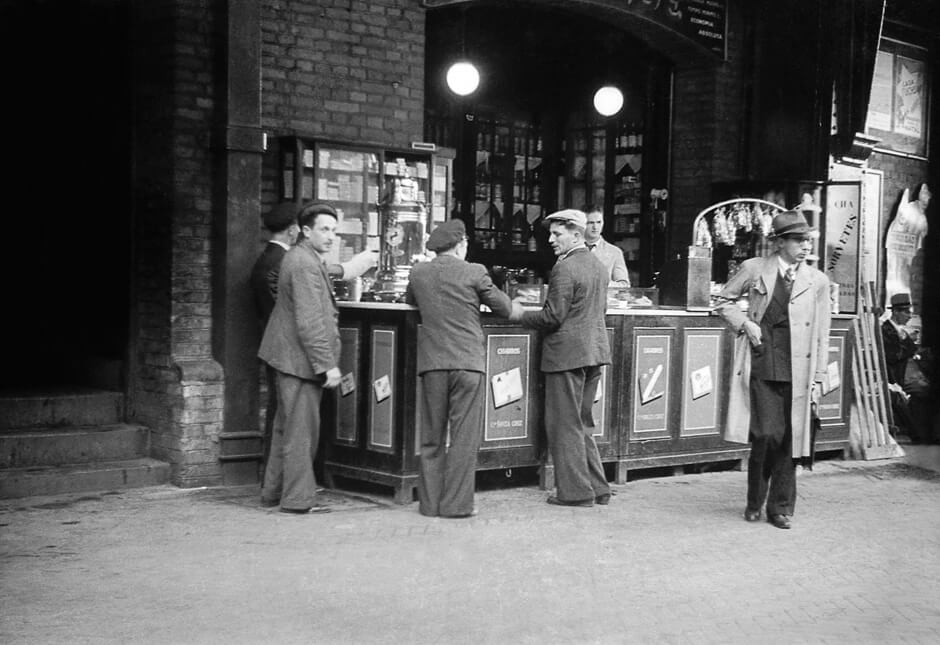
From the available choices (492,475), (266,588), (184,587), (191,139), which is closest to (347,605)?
(266,588)

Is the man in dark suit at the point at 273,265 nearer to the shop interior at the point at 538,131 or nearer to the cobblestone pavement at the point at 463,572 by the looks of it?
the cobblestone pavement at the point at 463,572

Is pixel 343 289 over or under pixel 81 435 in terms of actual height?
over

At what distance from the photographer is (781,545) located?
7160mm

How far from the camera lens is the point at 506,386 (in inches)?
334

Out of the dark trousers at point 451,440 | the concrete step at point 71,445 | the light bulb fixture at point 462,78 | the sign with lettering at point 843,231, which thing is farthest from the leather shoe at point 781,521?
the light bulb fixture at point 462,78

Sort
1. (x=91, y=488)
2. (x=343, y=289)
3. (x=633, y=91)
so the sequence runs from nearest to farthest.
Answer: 1. (x=91, y=488)
2. (x=343, y=289)
3. (x=633, y=91)

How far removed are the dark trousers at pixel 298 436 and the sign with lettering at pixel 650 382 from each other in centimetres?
272

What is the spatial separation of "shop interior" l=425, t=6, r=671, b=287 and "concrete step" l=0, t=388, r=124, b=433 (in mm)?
5438

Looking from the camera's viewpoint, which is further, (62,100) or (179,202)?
(62,100)

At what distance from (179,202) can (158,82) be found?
3.06 feet

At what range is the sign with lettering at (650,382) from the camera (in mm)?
9156

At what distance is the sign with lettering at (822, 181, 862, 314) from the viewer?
12469 mm

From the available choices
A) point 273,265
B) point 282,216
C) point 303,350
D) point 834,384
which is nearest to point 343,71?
point 282,216

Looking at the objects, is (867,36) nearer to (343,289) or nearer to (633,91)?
(633,91)
